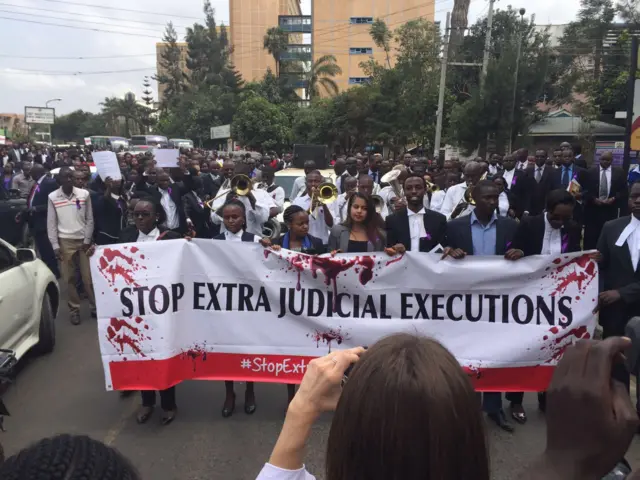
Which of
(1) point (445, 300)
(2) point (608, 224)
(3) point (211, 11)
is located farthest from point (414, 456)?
(3) point (211, 11)

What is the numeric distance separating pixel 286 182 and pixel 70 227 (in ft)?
17.1

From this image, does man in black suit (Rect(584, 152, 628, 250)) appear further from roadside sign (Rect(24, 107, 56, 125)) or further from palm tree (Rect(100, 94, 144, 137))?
palm tree (Rect(100, 94, 144, 137))

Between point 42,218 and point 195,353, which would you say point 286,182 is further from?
point 195,353

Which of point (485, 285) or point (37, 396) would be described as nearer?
point (485, 285)

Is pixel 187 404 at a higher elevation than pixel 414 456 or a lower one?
lower

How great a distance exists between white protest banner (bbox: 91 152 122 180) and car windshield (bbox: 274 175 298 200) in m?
4.20

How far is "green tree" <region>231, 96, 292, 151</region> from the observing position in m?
39.8

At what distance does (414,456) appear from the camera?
108 cm

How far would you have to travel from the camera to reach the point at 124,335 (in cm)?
427

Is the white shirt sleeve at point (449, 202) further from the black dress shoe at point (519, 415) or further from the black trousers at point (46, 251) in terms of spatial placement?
the black trousers at point (46, 251)

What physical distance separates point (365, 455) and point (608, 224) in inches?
154

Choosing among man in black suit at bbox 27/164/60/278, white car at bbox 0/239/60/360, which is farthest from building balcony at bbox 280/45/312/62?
white car at bbox 0/239/60/360

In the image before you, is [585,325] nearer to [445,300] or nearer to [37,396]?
[445,300]

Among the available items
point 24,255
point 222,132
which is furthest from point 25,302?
point 222,132
